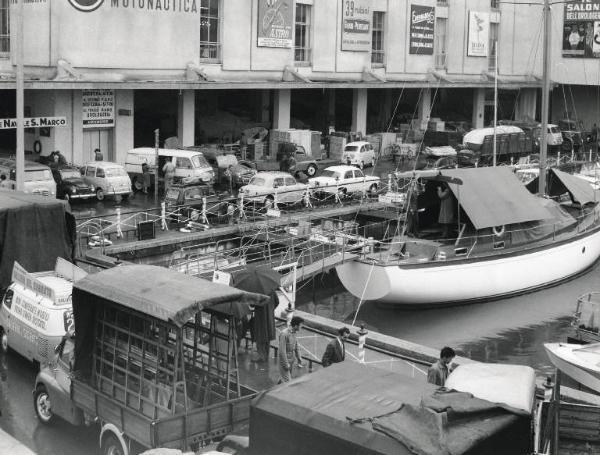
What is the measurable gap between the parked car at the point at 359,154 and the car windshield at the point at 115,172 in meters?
14.6

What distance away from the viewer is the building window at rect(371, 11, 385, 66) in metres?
56.8

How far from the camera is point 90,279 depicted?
14.8 m

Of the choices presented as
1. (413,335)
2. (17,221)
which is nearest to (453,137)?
(413,335)

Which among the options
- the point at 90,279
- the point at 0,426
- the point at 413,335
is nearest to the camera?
the point at 90,279

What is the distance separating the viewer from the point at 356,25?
180 ft

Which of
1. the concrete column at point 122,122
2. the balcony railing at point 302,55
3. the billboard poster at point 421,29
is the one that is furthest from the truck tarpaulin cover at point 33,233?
the billboard poster at point 421,29

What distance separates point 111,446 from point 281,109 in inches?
1572

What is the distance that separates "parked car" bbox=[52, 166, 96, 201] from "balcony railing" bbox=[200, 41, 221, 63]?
1236cm

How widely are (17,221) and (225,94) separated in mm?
39158

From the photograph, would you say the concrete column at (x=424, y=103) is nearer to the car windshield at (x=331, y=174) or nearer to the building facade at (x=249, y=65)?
the building facade at (x=249, y=65)

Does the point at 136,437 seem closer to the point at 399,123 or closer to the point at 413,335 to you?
the point at 413,335

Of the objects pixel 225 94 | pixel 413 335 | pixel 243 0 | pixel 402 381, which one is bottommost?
pixel 413 335

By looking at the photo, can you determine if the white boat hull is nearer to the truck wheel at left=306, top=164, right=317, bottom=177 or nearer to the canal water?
the canal water

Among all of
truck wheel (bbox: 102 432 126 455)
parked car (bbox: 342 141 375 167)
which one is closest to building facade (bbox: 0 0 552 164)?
parked car (bbox: 342 141 375 167)
